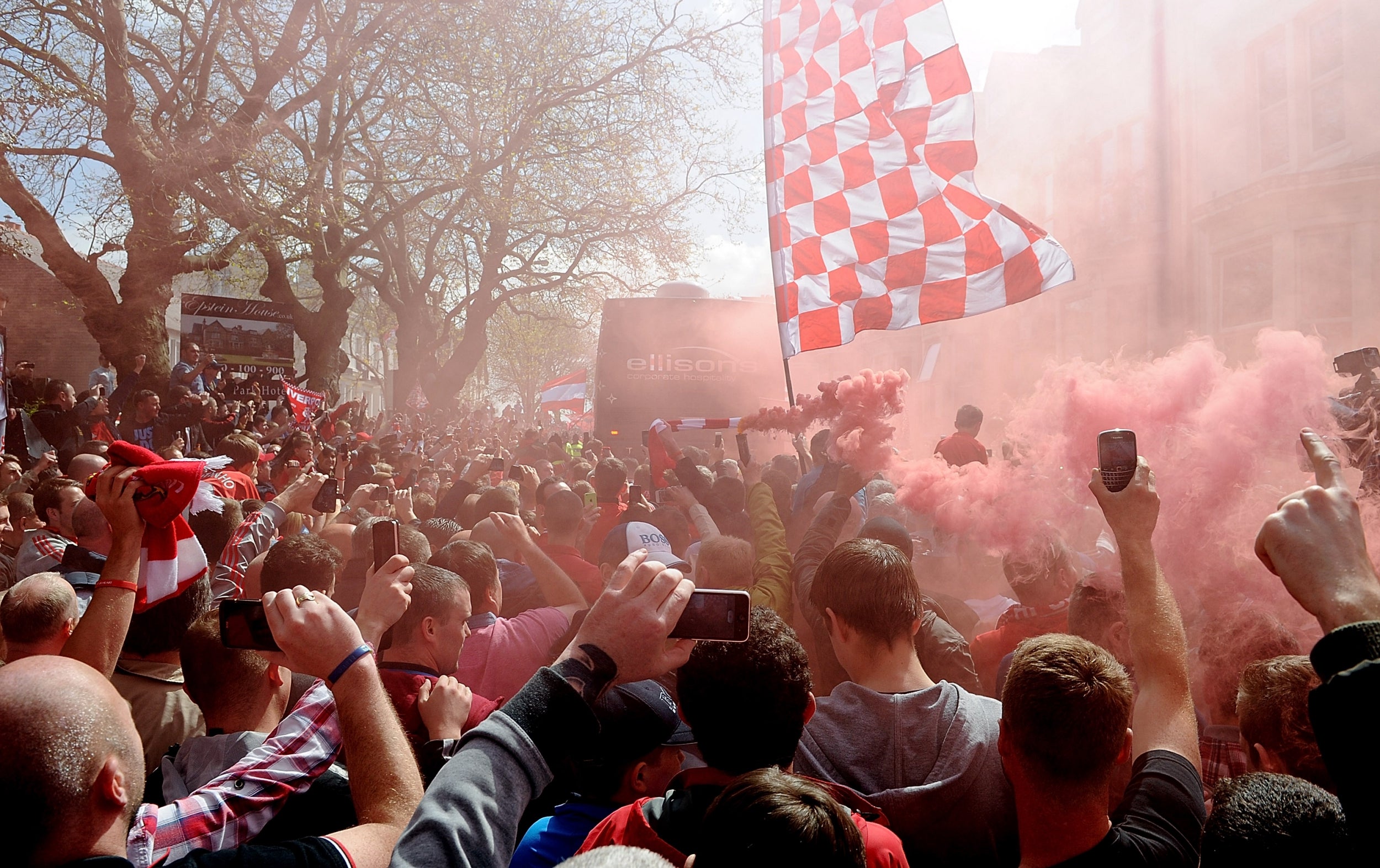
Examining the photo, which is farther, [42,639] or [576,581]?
[576,581]

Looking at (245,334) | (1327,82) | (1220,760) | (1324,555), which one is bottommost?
(1220,760)

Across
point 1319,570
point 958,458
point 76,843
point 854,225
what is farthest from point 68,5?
point 1319,570

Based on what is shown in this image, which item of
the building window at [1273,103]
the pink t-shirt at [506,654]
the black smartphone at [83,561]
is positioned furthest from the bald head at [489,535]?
the building window at [1273,103]

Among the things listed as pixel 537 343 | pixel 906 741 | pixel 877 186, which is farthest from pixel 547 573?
pixel 537 343

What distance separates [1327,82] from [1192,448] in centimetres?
1328

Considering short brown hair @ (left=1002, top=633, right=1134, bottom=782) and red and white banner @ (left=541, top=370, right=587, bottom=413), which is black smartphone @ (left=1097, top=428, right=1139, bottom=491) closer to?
short brown hair @ (left=1002, top=633, right=1134, bottom=782)

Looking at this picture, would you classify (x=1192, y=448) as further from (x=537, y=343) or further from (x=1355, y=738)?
(x=537, y=343)

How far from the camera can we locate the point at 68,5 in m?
10.1

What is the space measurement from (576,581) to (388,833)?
285 centimetres

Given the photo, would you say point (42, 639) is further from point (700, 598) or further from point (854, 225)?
point (854, 225)

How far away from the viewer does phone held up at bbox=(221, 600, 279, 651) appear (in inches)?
68.5

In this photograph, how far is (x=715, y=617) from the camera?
1.52 m

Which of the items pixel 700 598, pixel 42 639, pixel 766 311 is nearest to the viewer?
pixel 700 598

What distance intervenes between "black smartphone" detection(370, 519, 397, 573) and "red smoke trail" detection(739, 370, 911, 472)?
3298mm
